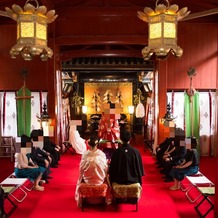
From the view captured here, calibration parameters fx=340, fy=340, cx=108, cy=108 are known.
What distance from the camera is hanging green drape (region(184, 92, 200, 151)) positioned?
11.2m

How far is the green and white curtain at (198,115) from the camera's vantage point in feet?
36.9

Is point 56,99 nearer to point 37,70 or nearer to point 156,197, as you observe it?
point 37,70

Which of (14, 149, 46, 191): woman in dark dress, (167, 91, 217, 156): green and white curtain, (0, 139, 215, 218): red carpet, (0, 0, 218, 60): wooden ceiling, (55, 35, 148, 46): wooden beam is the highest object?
(0, 0, 218, 60): wooden ceiling

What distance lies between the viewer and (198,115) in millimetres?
11352

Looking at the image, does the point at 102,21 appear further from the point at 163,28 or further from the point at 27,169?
the point at 163,28

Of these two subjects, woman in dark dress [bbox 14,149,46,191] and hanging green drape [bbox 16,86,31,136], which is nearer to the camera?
woman in dark dress [bbox 14,149,46,191]

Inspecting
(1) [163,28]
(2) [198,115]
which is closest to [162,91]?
(2) [198,115]

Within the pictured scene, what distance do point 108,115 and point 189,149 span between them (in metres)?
3.98

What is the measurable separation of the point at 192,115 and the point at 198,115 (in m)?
0.27

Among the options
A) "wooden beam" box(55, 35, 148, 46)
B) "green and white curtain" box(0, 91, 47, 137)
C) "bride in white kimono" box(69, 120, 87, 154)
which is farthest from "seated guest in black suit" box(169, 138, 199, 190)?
"green and white curtain" box(0, 91, 47, 137)

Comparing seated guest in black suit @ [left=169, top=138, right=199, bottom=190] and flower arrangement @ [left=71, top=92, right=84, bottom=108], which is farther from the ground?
flower arrangement @ [left=71, top=92, right=84, bottom=108]

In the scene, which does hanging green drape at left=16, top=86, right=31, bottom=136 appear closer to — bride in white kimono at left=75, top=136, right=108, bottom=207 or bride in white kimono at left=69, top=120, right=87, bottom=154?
bride in white kimono at left=69, top=120, right=87, bottom=154

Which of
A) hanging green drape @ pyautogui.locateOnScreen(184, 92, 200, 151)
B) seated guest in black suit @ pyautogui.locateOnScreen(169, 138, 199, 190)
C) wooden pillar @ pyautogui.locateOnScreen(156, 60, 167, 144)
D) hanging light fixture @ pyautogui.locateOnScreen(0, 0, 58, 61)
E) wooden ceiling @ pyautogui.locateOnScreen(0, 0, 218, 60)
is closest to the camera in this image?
hanging light fixture @ pyautogui.locateOnScreen(0, 0, 58, 61)

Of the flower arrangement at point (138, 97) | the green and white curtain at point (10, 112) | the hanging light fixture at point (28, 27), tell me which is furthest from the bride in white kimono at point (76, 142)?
the hanging light fixture at point (28, 27)
